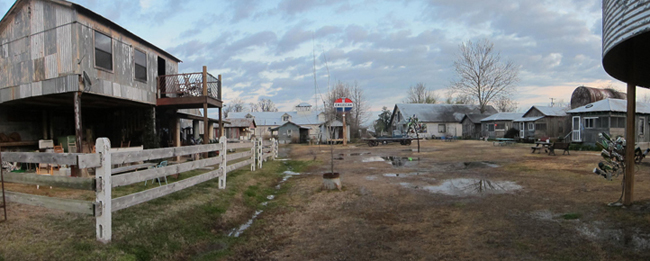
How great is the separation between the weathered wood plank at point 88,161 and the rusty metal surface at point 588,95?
128 feet

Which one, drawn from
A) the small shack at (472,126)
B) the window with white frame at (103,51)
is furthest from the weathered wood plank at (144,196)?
the small shack at (472,126)

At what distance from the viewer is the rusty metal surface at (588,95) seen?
31.6 meters

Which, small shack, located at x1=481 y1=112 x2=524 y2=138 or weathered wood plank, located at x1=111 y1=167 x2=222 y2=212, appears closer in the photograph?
Result: weathered wood plank, located at x1=111 y1=167 x2=222 y2=212

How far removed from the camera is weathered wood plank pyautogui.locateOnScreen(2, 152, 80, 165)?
3742 millimetres

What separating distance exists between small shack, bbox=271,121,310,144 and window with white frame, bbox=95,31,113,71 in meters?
32.3

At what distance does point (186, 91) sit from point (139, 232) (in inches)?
423

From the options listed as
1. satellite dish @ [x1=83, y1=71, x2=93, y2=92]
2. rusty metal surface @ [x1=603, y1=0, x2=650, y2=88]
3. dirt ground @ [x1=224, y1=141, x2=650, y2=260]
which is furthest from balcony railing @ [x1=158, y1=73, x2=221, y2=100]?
rusty metal surface @ [x1=603, y1=0, x2=650, y2=88]

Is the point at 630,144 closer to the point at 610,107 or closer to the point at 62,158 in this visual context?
the point at 62,158

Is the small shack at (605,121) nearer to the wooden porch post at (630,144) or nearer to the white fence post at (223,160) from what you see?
the wooden porch post at (630,144)

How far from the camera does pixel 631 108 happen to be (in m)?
5.68

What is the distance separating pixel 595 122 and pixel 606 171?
22147 mm

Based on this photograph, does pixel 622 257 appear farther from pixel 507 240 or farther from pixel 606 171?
pixel 606 171

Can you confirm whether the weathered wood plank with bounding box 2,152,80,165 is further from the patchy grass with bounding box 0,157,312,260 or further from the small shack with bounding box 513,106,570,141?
the small shack with bounding box 513,106,570,141

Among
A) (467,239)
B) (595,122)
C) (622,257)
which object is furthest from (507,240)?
(595,122)
